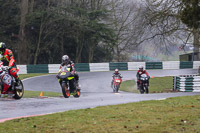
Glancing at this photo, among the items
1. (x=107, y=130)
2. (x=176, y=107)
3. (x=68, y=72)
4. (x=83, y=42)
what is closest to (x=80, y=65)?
(x=83, y=42)

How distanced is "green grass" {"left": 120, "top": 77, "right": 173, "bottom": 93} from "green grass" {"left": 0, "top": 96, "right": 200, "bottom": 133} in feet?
52.8

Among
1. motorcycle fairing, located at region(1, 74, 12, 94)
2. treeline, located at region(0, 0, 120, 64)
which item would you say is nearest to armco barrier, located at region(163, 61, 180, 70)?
treeline, located at region(0, 0, 120, 64)

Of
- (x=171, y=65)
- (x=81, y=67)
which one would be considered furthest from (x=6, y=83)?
(x=171, y=65)

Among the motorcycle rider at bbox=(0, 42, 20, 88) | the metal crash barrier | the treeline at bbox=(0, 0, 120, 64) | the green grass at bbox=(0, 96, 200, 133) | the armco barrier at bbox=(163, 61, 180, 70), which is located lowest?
the metal crash barrier

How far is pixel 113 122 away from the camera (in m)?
7.16

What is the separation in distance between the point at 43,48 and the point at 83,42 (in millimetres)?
6243

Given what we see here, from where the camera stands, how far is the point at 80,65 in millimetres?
35469

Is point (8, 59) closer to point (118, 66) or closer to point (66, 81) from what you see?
point (66, 81)

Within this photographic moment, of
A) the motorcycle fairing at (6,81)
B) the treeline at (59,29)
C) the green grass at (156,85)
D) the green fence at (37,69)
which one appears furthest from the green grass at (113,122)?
the treeline at (59,29)

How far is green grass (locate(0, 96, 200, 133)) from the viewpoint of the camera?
6441 millimetres

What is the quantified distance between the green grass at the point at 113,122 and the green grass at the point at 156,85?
1610 cm

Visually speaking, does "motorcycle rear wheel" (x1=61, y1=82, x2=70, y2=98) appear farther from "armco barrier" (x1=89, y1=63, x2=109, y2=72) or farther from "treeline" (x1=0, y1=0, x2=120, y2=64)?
"treeline" (x1=0, y1=0, x2=120, y2=64)

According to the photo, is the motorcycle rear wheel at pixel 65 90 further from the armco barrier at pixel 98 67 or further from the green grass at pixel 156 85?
the armco barrier at pixel 98 67

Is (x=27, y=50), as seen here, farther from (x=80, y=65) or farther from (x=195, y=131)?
(x=195, y=131)
